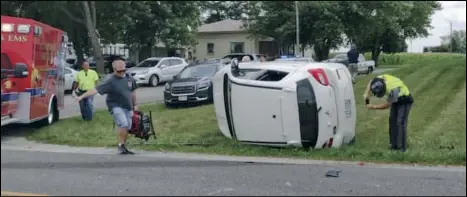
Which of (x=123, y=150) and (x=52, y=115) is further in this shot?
(x=52, y=115)

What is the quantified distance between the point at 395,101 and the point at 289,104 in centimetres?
163

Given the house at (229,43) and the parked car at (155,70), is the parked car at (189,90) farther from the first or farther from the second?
the parked car at (155,70)

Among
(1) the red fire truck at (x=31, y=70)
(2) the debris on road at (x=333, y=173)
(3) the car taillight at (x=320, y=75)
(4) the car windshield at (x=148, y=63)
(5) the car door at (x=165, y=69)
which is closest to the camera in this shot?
(1) the red fire truck at (x=31, y=70)

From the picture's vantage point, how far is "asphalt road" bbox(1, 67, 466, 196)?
7047mm

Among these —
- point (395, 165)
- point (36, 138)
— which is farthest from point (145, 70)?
point (395, 165)

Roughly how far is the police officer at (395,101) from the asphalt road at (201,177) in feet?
4.28

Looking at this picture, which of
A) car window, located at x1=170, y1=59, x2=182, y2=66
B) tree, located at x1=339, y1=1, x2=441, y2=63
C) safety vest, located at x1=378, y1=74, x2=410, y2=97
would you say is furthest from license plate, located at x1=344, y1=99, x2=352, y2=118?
tree, located at x1=339, y1=1, x2=441, y2=63

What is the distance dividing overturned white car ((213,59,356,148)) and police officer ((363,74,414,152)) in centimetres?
61

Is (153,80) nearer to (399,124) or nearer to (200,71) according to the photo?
(200,71)

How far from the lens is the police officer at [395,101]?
32.5ft

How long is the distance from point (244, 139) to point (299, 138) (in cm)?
96

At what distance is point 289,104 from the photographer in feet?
32.8

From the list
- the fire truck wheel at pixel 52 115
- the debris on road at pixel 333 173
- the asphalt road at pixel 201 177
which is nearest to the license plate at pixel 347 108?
the asphalt road at pixel 201 177

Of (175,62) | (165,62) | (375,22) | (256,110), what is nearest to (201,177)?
(256,110)
